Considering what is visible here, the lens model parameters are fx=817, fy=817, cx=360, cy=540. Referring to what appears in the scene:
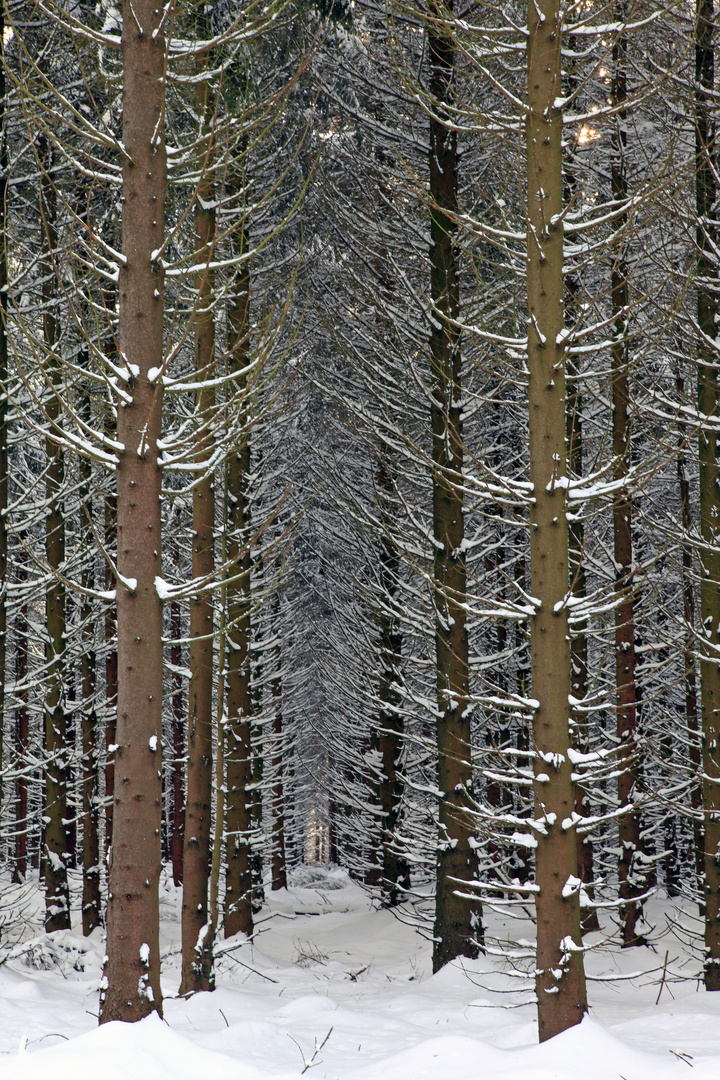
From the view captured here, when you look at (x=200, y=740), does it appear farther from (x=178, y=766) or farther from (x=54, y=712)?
(x=178, y=766)

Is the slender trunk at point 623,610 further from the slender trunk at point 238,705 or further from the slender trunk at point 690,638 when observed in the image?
the slender trunk at point 238,705

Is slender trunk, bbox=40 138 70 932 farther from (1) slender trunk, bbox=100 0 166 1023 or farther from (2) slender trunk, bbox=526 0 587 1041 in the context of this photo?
(2) slender trunk, bbox=526 0 587 1041

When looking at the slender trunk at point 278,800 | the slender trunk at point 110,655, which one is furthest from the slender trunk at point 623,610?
the slender trunk at point 278,800

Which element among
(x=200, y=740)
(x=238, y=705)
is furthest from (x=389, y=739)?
(x=200, y=740)

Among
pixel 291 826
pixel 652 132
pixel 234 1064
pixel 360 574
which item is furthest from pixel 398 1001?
pixel 291 826

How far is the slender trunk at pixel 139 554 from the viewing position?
383 cm

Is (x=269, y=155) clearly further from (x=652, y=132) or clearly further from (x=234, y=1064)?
(x=234, y=1064)

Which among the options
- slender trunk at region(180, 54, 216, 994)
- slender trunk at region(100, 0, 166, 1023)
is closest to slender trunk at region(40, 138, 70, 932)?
slender trunk at region(180, 54, 216, 994)

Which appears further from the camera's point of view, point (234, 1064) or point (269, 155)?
point (269, 155)

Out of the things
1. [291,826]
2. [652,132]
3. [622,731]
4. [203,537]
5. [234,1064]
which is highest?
[652,132]

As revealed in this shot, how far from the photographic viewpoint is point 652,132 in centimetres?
891

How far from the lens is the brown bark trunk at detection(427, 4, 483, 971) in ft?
24.6

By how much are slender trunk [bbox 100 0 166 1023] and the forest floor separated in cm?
38

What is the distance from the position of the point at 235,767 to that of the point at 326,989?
2.81m
